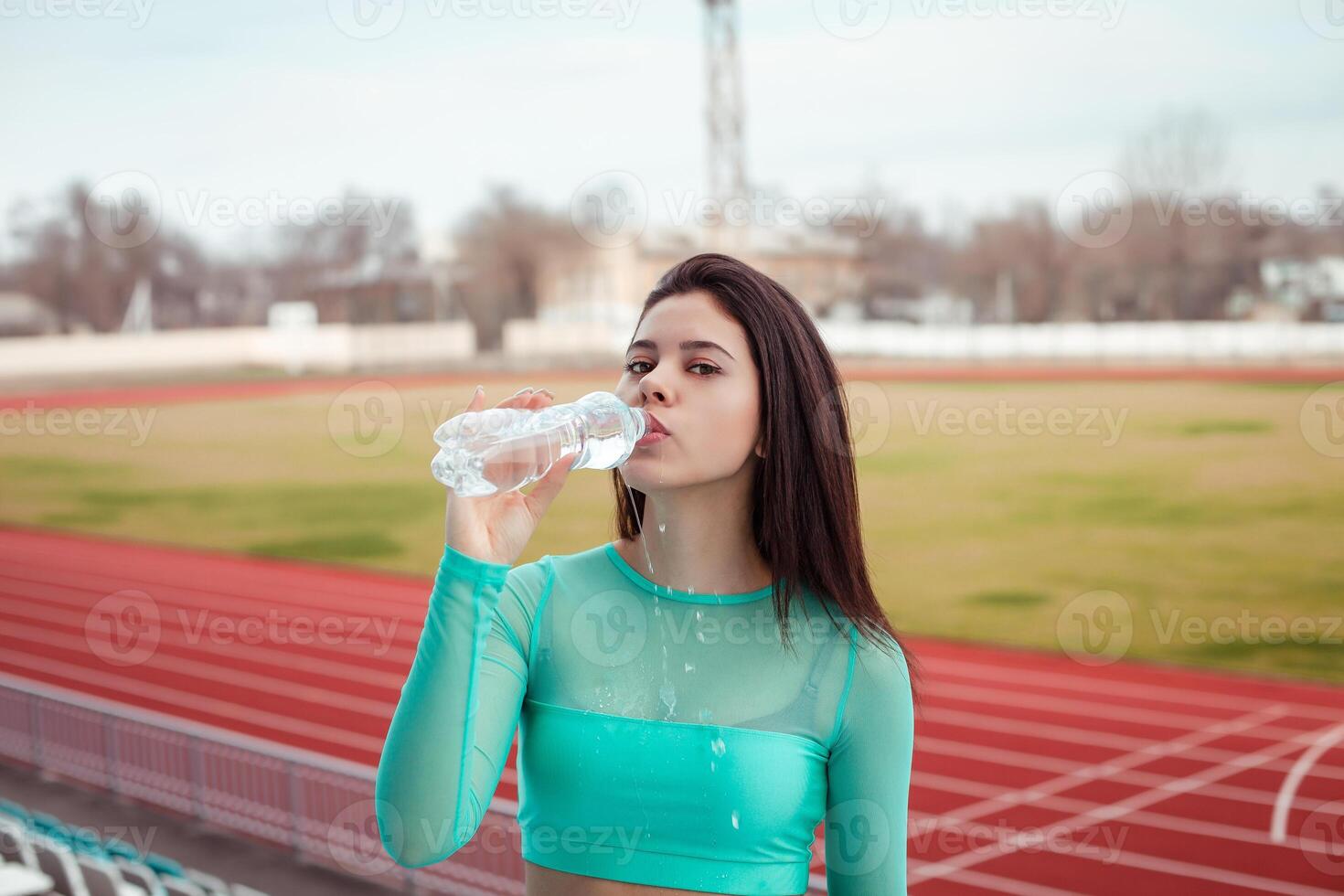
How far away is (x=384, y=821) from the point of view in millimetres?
1344

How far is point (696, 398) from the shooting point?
1470 millimetres

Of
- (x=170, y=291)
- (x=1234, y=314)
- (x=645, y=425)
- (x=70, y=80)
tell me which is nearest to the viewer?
(x=645, y=425)

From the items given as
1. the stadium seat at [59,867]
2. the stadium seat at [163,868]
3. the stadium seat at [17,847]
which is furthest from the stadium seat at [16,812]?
the stadium seat at [59,867]

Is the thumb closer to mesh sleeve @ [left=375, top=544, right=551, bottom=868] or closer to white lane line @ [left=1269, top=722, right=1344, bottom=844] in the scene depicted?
mesh sleeve @ [left=375, top=544, right=551, bottom=868]

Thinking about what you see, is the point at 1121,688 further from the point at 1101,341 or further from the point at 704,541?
the point at 1101,341

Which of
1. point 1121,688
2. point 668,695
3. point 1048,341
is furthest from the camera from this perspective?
point 1048,341

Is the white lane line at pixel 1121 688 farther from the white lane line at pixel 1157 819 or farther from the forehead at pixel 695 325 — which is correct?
the forehead at pixel 695 325

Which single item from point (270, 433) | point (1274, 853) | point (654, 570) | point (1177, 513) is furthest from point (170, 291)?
point (654, 570)

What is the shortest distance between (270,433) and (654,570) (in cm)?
3844

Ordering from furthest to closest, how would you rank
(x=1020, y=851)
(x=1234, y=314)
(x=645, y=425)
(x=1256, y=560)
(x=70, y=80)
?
(x=70, y=80), (x=1234, y=314), (x=1256, y=560), (x=1020, y=851), (x=645, y=425)

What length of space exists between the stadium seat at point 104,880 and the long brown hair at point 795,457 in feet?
8.68

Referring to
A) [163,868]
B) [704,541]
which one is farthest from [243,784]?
[704,541]

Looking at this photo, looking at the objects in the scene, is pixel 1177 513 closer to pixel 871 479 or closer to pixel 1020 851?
pixel 871 479

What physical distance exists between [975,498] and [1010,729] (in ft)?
67.6
